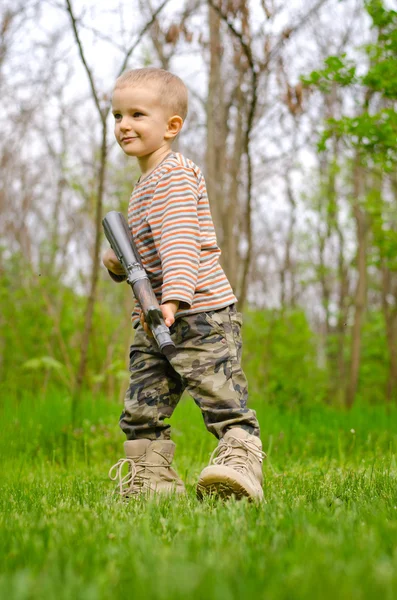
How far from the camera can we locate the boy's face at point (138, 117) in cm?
268

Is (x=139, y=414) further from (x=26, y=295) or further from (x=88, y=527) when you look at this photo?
(x=26, y=295)

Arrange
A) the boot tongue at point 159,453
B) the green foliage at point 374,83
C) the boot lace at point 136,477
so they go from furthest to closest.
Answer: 1. the green foliage at point 374,83
2. the boot tongue at point 159,453
3. the boot lace at point 136,477

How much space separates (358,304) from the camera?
10328 millimetres

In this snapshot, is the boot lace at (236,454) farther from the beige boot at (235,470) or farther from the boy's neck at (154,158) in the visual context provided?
the boy's neck at (154,158)

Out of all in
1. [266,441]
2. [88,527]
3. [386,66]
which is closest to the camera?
[88,527]

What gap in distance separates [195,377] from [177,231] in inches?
22.2

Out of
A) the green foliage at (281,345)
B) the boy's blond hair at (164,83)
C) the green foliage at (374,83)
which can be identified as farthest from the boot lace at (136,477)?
the green foliage at (281,345)

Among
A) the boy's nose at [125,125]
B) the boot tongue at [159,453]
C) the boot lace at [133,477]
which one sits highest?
the boy's nose at [125,125]

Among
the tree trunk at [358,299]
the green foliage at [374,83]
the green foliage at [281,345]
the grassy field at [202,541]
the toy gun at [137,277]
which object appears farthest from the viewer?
the green foliage at [281,345]

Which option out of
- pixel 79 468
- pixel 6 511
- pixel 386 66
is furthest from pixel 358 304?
pixel 6 511

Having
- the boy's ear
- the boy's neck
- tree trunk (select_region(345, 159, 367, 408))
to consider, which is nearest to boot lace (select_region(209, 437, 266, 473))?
the boy's neck

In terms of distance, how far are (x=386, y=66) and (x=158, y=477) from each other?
10.8ft

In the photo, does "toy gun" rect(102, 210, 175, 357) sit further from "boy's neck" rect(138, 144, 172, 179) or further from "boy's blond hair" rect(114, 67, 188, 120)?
"boy's blond hair" rect(114, 67, 188, 120)

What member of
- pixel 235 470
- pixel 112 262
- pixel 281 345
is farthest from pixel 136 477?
pixel 281 345
